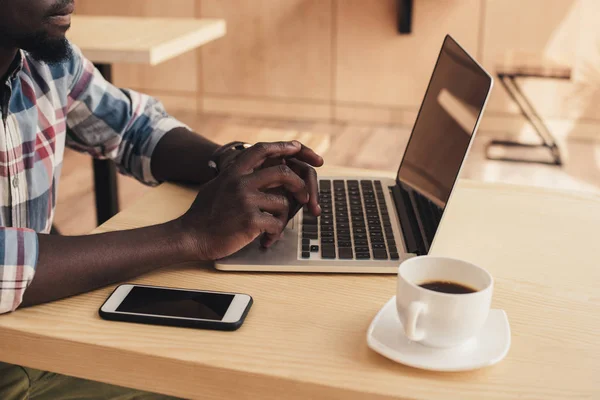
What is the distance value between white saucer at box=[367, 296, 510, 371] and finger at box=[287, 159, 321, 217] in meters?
0.26

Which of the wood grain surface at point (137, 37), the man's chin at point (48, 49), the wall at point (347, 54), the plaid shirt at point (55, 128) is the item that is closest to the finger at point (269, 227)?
the plaid shirt at point (55, 128)

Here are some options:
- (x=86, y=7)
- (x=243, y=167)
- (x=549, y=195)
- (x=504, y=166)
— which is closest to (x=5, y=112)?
(x=243, y=167)

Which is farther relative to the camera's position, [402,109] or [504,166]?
[402,109]

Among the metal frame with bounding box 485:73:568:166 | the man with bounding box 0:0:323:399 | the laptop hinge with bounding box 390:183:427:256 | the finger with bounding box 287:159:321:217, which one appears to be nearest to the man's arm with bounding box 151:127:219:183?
the man with bounding box 0:0:323:399

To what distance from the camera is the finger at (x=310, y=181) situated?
39.2 inches

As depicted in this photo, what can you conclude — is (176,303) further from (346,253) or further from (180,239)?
(346,253)

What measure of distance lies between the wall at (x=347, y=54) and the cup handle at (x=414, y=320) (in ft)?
10.6

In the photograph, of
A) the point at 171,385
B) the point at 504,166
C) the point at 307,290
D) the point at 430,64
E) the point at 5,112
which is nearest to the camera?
the point at 171,385

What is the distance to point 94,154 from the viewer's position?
4.46ft

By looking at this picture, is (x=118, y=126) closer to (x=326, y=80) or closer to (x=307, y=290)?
(x=307, y=290)

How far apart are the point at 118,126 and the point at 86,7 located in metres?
3.31

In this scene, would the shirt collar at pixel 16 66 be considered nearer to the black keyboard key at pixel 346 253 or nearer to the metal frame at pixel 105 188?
the black keyboard key at pixel 346 253

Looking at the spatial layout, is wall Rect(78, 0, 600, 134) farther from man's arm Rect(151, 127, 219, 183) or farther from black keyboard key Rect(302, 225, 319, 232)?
black keyboard key Rect(302, 225, 319, 232)

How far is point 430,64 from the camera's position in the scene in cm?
396
